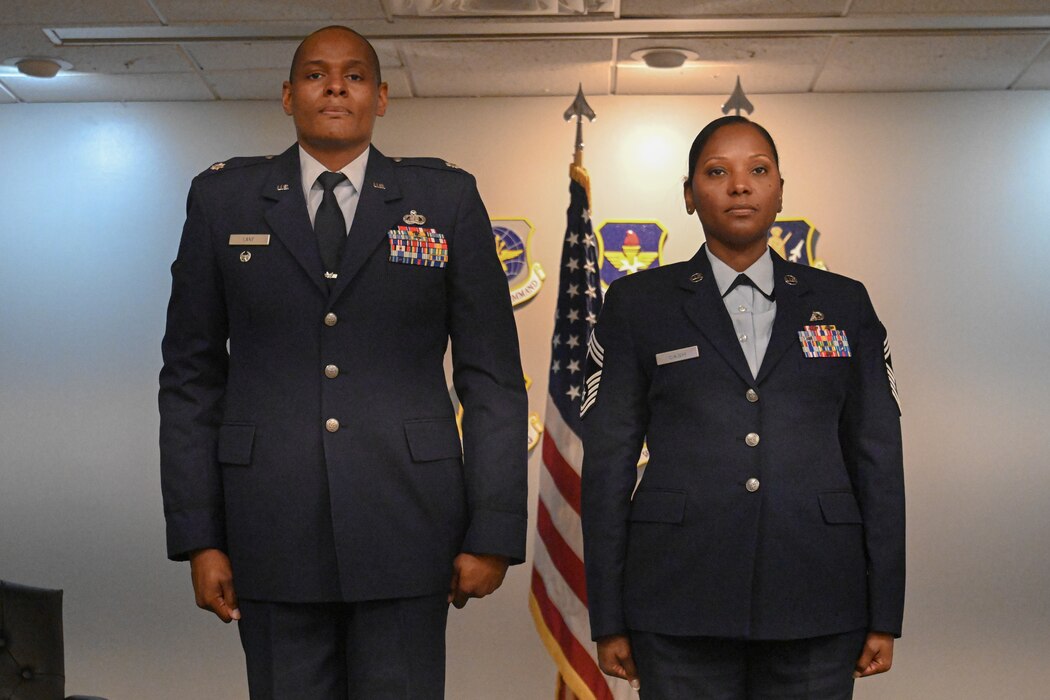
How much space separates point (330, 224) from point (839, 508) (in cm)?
94

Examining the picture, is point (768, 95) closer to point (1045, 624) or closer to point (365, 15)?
point (365, 15)

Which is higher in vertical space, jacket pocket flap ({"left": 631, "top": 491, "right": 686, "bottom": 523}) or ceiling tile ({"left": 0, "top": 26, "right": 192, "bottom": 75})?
ceiling tile ({"left": 0, "top": 26, "right": 192, "bottom": 75})

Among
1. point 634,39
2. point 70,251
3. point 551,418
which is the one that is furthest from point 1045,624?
point 70,251

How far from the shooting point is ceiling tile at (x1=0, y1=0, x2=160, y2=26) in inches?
151

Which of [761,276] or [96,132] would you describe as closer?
[761,276]

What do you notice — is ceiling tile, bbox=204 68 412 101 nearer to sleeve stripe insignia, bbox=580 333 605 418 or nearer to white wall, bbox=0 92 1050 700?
white wall, bbox=0 92 1050 700

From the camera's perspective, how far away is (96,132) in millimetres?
4688

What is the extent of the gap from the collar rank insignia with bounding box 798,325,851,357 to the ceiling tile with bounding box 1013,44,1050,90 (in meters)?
2.47

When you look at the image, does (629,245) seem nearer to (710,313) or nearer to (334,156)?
(710,313)

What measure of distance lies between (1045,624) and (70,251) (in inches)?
148

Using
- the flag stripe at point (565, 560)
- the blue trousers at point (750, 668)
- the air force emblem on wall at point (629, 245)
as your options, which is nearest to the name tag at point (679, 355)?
the blue trousers at point (750, 668)

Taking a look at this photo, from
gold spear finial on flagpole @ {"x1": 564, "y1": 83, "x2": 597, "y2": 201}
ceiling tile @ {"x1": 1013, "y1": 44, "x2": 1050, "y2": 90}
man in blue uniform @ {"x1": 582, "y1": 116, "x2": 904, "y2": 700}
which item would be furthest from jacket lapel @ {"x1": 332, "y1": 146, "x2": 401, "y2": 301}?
ceiling tile @ {"x1": 1013, "y1": 44, "x2": 1050, "y2": 90}

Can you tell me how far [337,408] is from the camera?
6.10 feet

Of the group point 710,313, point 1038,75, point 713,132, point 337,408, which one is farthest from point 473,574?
point 1038,75
